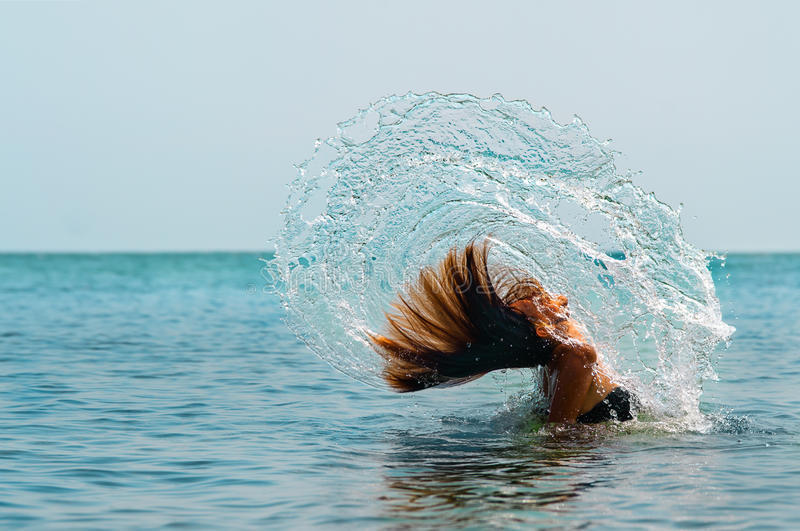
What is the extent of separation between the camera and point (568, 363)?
8.05m

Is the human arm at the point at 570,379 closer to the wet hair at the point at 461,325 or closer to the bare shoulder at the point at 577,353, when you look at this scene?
the bare shoulder at the point at 577,353

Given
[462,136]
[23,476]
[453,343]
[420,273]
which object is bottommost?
[23,476]

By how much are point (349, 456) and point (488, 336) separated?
57.6 inches

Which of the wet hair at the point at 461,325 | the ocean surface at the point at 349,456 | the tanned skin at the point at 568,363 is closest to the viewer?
the ocean surface at the point at 349,456

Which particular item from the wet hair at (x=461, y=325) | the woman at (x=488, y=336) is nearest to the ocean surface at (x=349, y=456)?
the woman at (x=488, y=336)

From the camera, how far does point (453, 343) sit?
8086mm

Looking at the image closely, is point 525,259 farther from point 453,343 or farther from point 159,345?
point 159,345

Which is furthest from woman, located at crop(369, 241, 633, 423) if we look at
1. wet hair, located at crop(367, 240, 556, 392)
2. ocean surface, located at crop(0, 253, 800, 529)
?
ocean surface, located at crop(0, 253, 800, 529)

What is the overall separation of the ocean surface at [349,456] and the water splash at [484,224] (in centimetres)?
104

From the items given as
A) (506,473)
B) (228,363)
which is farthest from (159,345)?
(506,473)

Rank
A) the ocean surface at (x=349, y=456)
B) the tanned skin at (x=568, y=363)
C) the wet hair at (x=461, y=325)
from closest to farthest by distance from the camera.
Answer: the ocean surface at (x=349, y=456) → the wet hair at (x=461, y=325) → the tanned skin at (x=568, y=363)

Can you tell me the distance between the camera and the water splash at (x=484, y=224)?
8.53m

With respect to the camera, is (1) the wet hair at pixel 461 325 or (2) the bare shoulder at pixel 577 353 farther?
(2) the bare shoulder at pixel 577 353

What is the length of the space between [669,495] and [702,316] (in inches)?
113
